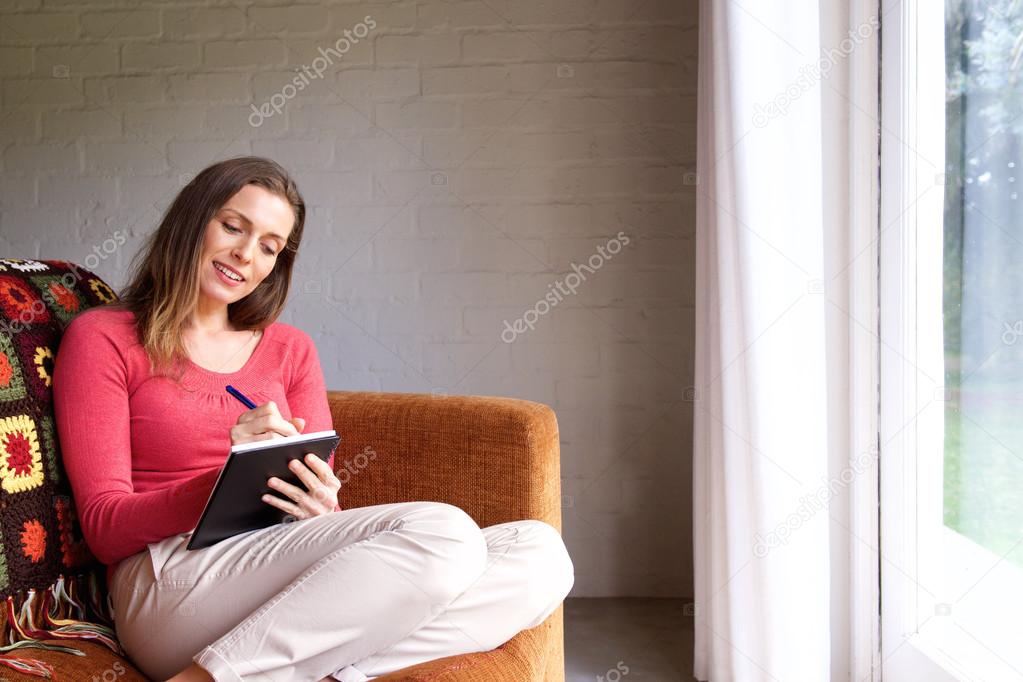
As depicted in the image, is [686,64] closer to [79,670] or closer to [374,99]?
[374,99]

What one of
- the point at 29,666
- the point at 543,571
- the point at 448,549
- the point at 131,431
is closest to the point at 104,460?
the point at 131,431

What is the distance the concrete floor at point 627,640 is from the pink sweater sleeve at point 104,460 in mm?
1133

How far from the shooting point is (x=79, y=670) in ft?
3.79

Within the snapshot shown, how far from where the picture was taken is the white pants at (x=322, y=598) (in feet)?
3.77

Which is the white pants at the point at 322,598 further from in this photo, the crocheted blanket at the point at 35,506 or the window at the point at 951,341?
the window at the point at 951,341

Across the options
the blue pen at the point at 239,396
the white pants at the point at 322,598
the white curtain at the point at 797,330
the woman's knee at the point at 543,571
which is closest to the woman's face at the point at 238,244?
the blue pen at the point at 239,396

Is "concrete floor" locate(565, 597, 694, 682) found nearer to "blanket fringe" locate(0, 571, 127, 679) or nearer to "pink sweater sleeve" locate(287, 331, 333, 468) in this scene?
"pink sweater sleeve" locate(287, 331, 333, 468)

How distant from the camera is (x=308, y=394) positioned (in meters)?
1.70

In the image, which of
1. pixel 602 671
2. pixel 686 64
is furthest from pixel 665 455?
pixel 686 64

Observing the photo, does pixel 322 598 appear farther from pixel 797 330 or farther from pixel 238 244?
pixel 797 330

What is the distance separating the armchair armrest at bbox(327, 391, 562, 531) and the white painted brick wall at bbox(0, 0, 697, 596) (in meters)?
0.81

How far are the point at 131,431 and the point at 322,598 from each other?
1.59 ft

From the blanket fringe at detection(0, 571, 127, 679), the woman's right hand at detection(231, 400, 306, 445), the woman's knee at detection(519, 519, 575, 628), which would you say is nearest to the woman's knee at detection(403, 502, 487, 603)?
the woman's knee at detection(519, 519, 575, 628)

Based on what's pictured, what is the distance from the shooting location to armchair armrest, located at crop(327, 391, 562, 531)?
166 centimetres
